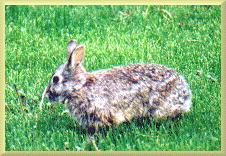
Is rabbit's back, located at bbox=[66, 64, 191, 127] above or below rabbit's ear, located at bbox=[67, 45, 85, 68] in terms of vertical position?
below

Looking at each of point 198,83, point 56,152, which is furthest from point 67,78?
point 198,83

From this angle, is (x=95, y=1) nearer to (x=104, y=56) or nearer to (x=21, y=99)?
(x=104, y=56)

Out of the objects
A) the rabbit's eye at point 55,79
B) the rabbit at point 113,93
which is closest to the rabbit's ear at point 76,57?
the rabbit at point 113,93

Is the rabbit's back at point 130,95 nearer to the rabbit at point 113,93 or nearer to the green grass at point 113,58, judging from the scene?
the rabbit at point 113,93

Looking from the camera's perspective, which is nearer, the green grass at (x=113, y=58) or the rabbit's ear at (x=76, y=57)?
the rabbit's ear at (x=76, y=57)

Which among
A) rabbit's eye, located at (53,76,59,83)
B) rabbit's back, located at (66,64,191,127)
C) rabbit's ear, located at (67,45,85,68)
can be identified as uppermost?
rabbit's ear, located at (67,45,85,68)

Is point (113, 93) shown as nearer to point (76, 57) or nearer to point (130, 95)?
point (130, 95)

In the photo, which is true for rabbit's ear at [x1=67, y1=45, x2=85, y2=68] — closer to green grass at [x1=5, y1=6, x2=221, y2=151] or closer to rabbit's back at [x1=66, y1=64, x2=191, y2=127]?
rabbit's back at [x1=66, y1=64, x2=191, y2=127]

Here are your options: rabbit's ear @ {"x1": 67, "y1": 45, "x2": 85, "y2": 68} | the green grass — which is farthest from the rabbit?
the green grass
